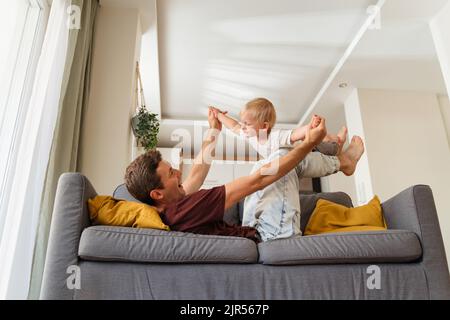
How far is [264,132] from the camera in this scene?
1.54 m

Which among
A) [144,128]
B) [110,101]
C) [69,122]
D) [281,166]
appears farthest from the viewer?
[144,128]

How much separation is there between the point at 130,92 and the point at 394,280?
2.22 meters

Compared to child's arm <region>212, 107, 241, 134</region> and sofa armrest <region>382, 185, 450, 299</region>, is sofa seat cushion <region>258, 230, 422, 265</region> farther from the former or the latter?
child's arm <region>212, 107, 241, 134</region>

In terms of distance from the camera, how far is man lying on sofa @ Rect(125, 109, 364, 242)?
4.09ft

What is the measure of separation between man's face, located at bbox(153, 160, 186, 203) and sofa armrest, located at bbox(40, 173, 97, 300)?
28 centimetres

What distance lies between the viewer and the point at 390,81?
3.80m

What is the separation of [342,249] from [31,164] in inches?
56.6

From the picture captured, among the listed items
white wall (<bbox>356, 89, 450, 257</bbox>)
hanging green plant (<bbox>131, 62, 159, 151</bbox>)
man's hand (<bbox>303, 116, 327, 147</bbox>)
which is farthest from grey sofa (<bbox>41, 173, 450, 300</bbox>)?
white wall (<bbox>356, 89, 450, 257</bbox>)

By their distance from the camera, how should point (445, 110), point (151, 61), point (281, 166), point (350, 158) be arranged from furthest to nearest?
1. point (445, 110)
2. point (151, 61)
3. point (350, 158)
4. point (281, 166)

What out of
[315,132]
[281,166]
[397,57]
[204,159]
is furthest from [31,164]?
[397,57]

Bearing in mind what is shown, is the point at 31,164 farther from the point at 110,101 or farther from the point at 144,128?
the point at 144,128
